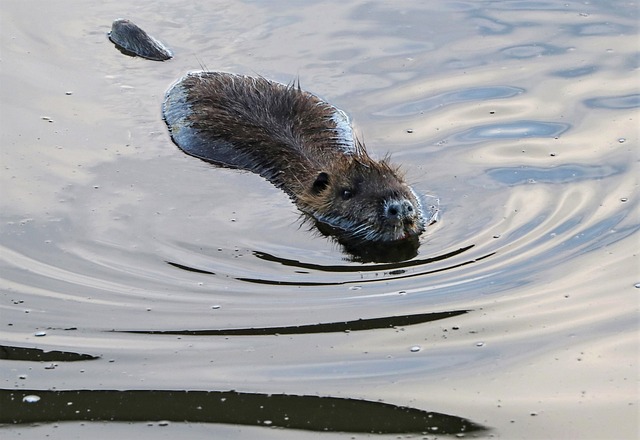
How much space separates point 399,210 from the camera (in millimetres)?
7438

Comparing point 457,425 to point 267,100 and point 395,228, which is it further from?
point 267,100

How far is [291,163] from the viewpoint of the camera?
8.37 m

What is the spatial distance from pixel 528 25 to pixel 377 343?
532 cm

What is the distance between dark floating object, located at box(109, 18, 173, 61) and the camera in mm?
10359

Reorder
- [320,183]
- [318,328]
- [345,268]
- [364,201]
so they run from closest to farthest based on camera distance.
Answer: [318,328]
[345,268]
[364,201]
[320,183]

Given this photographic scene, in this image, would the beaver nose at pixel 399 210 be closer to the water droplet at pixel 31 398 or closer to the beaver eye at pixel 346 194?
the beaver eye at pixel 346 194

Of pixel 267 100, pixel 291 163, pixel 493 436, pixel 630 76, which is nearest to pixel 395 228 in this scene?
pixel 291 163

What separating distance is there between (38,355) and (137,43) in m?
4.93

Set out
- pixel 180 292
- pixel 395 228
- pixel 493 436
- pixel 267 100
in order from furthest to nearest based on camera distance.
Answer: pixel 267 100, pixel 395 228, pixel 180 292, pixel 493 436

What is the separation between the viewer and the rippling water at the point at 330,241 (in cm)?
546

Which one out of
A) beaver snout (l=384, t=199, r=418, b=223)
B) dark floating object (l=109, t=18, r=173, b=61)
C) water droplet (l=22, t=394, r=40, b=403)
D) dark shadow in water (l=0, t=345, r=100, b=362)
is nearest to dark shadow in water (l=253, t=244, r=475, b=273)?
beaver snout (l=384, t=199, r=418, b=223)

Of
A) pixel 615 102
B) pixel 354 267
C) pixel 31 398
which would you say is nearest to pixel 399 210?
pixel 354 267

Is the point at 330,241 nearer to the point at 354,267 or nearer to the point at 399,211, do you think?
the point at 399,211

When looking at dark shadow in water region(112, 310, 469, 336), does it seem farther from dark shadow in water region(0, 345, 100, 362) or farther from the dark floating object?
the dark floating object
